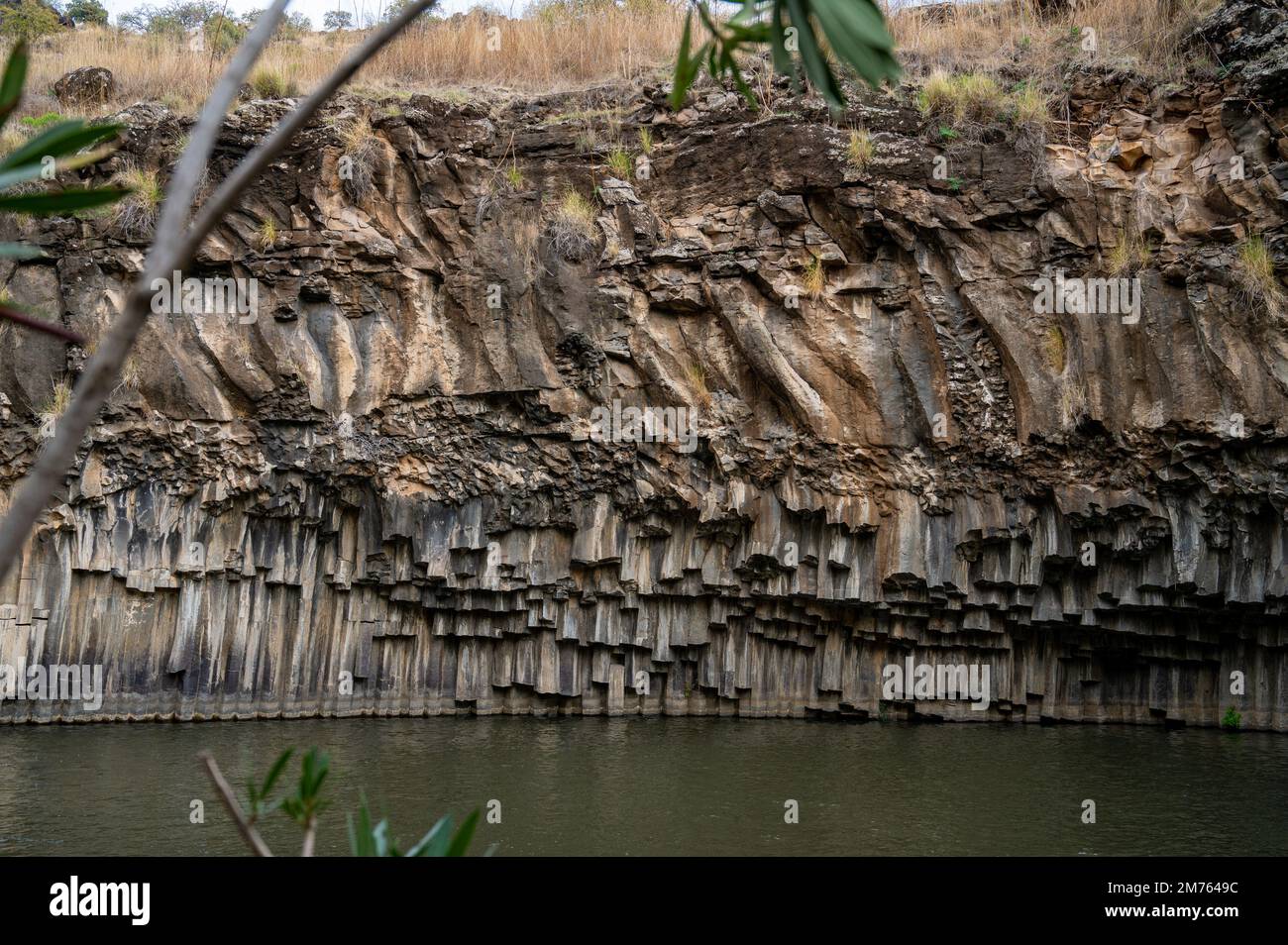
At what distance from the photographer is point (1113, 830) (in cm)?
1024

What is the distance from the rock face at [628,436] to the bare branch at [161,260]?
49.3 feet

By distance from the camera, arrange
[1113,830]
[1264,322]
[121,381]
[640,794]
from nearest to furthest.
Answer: [1113,830], [640,794], [1264,322], [121,381]

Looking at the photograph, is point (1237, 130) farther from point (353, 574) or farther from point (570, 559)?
point (353, 574)

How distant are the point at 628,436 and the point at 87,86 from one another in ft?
46.5

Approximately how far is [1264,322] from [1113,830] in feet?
26.5

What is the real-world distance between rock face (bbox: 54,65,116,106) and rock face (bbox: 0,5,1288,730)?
2.82 metres

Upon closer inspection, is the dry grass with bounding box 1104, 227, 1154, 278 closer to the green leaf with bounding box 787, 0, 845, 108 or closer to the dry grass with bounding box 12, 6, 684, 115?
the dry grass with bounding box 12, 6, 684, 115

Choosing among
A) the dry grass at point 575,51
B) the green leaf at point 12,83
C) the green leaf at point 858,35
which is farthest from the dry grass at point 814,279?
the green leaf at point 12,83

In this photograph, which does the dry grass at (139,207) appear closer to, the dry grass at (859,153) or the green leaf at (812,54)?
the dry grass at (859,153)

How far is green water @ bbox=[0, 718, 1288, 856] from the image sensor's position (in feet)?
32.8

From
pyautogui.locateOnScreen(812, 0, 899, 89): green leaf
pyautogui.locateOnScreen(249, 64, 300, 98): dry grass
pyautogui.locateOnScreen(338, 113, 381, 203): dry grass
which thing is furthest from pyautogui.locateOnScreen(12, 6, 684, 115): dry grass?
pyautogui.locateOnScreen(812, 0, 899, 89): green leaf

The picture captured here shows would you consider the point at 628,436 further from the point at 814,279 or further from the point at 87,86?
the point at 87,86

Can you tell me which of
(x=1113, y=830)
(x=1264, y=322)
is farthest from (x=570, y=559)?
(x=1264, y=322)

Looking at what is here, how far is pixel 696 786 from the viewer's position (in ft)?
40.3
